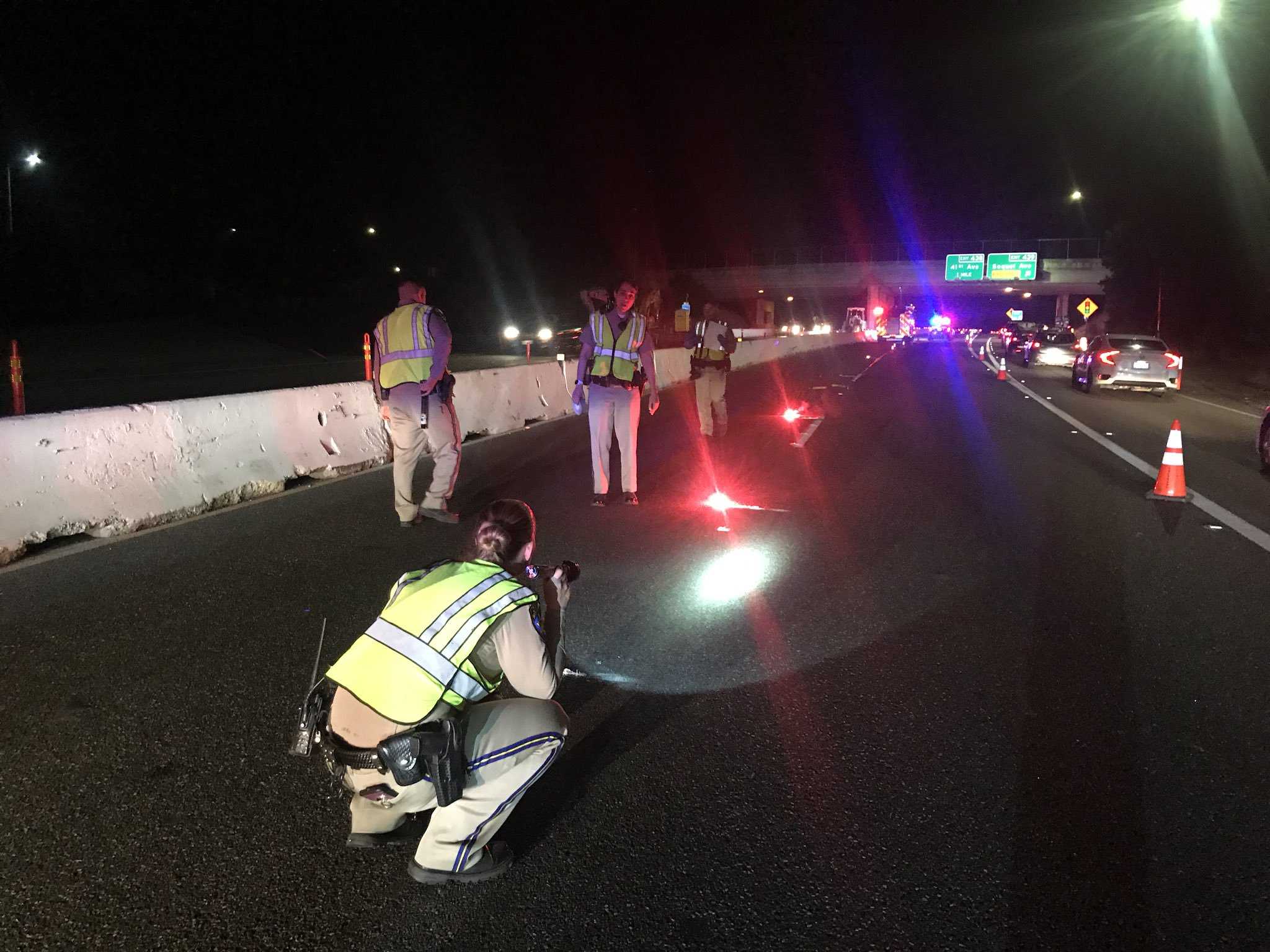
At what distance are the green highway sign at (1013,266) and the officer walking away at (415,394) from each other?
5758 centimetres

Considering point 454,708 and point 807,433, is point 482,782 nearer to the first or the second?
point 454,708

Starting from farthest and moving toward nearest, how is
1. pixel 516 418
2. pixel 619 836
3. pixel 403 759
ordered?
1. pixel 516 418
2. pixel 619 836
3. pixel 403 759

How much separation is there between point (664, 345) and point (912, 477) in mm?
39961

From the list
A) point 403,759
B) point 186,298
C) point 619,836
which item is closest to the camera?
point 403,759

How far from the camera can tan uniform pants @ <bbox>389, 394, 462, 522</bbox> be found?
790 cm

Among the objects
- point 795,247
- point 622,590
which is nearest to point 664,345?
point 795,247

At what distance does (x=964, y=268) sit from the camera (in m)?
60.5

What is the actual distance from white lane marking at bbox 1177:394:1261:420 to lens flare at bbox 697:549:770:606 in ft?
52.6

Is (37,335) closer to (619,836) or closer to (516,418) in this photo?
(516,418)

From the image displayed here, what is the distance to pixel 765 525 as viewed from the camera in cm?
811

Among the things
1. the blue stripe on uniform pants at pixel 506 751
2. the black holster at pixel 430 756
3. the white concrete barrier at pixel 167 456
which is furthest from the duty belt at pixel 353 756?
the white concrete barrier at pixel 167 456

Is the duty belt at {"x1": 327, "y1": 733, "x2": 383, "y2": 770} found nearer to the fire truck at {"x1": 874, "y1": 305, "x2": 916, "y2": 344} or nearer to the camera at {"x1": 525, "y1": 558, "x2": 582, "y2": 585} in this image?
the camera at {"x1": 525, "y1": 558, "x2": 582, "y2": 585}

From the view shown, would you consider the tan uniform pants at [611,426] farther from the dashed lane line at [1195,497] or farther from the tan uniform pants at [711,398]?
the dashed lane line at [1195,497]

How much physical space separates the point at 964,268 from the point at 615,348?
57.4 meters
